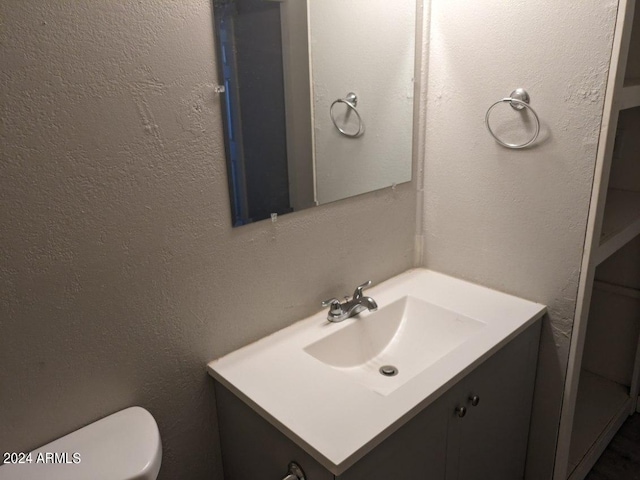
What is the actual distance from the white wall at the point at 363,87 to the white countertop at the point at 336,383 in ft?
1.30

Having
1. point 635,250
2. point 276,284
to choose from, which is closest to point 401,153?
point 276,284

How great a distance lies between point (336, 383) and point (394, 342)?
0.41m

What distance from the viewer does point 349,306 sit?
4.69ft

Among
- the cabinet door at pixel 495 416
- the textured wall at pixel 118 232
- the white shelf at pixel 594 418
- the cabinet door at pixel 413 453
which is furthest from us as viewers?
the white shelf at pixel 594 418

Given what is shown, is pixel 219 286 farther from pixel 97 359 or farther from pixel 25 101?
pixel 25 101

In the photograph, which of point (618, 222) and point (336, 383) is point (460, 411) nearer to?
point (336, 383)

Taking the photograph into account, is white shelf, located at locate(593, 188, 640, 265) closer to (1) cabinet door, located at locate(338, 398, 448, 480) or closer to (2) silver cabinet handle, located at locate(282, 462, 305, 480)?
(1) cabinet door, located at locate(338, 398, 448, 480)

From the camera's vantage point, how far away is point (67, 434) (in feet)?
3.41

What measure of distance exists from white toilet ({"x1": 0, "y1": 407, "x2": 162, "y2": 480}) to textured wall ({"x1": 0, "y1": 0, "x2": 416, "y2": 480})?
0.13 ft

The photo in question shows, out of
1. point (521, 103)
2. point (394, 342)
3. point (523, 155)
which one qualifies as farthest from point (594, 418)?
point (521, 103)

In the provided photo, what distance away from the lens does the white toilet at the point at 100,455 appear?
3.07 ft

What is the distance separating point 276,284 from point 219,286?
0.18m

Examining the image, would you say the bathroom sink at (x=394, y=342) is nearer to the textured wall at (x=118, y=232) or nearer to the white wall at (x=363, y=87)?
the textured wall at (x=118, y=232)

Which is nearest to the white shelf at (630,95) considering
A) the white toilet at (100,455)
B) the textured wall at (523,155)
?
the textured wall at (523,155)
